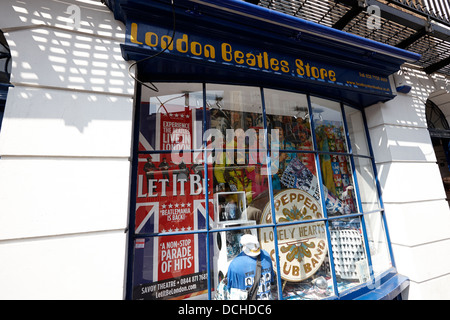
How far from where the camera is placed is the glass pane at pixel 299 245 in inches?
89.0

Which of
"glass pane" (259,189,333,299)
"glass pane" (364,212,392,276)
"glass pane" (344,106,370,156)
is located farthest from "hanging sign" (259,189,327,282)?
"glass pane" (344,106,370,156)

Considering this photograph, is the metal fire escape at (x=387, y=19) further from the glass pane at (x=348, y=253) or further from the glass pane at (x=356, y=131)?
the glass pane at (x=348, y=253)

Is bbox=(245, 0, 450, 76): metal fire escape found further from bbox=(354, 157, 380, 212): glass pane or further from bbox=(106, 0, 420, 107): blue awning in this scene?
bbox=(354, 157, 380, 212): glass pane

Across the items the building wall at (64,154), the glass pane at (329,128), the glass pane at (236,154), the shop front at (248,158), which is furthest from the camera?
the glass pane at (329,128)

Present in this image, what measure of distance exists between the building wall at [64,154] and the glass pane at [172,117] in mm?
430


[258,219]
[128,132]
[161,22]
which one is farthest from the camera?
[258,219]

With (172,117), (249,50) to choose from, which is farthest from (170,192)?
(249,50)

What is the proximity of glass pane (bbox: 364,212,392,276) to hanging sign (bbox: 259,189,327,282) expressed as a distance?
97cm

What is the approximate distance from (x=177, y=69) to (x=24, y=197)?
1.86 m

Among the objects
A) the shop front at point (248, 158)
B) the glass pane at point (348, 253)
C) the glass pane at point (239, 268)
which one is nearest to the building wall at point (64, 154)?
the shop front at point (248, 158)

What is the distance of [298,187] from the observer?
268 cm

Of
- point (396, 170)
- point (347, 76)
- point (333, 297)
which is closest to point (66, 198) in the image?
point (333, 297)

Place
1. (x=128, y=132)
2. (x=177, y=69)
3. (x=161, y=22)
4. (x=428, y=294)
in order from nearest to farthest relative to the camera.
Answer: (x=128, y=132) < (x=161, y=22) < (x=177, y=69) < (x=428, y=294)

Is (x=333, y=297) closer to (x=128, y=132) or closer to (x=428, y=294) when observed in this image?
(x=428, y=294)
